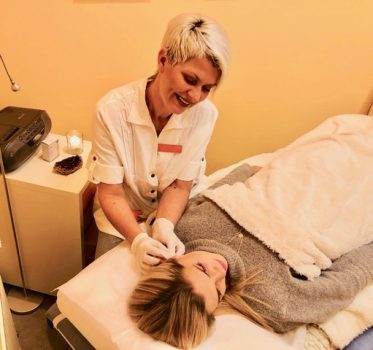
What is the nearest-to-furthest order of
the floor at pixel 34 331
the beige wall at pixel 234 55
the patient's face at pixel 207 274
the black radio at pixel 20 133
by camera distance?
the patient's face at pixel 207 274 → the black radio at pixel 20 133 → the floor at pixel 34 331 → the beige wall at pixel 234 55

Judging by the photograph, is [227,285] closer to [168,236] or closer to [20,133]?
[168,236]

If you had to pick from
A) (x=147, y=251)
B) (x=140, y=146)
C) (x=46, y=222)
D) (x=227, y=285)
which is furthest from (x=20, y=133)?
(x=227, y=285)

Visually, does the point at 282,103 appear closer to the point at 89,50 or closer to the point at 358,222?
the point at 358,222

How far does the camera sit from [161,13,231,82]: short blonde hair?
36.7 inches

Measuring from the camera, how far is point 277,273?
3.52 feet

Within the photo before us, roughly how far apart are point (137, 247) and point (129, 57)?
3.57 ft

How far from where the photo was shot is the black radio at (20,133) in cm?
130

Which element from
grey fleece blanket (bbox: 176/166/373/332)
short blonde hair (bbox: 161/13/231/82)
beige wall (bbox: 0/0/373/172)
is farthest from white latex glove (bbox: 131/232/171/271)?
beige wall (bbox: 0/0/373/172)

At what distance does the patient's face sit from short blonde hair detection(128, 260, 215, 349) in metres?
0.03

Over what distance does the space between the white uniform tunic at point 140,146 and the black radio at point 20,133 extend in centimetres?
33

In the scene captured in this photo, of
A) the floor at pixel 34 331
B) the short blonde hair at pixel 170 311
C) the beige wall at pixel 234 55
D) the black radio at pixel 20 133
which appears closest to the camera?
the short blonde hair at pixel 170 311

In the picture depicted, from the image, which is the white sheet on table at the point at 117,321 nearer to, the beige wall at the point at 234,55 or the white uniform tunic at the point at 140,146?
the white uniform tunic at the point at 140,146

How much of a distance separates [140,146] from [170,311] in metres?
0.58

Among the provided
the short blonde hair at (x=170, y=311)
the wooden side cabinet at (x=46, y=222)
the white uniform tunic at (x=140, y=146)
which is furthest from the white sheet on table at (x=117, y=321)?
the wooden side cabinet at (x=46, y=222)
